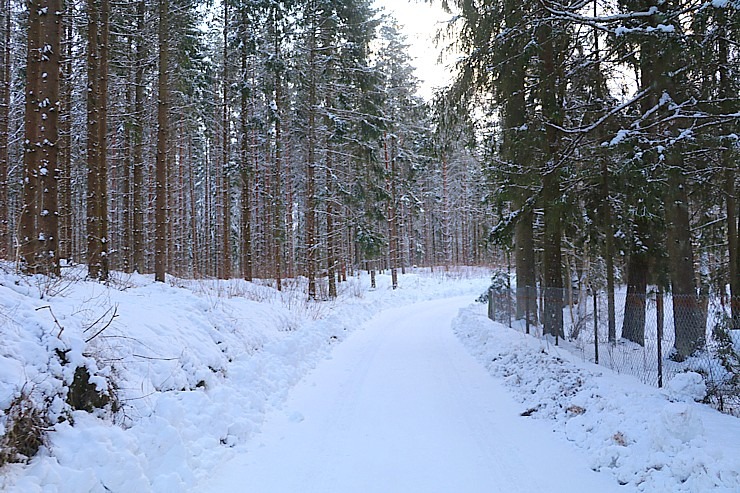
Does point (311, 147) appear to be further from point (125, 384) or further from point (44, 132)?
point (125, 384)

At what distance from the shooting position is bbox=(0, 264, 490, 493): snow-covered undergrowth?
3898 mm

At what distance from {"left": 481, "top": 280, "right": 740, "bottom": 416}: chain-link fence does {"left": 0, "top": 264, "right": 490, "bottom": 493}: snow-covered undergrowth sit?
5.77m

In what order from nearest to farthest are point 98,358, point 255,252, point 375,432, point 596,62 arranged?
point 98,358 < point 375,432 < point 596,62 < point 255,252

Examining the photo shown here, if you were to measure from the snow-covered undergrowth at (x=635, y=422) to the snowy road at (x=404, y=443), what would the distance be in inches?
9.6

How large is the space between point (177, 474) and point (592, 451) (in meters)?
4.17

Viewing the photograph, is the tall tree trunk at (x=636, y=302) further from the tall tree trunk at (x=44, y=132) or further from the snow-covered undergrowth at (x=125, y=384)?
the tall tree trunk at (x=44, y=132)

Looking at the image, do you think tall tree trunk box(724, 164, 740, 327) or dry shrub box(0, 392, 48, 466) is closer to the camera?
dry shrub box(0, 392, 48, 466)

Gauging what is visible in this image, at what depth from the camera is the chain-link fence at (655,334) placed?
22.1 ft

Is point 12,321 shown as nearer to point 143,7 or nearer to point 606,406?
point 606,406

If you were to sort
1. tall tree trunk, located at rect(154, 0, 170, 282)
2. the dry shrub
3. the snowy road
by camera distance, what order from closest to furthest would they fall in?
1. the dry shrub
2. the snowy road
3. tall tree trunk, located at rect(154, 0, 170, 282)

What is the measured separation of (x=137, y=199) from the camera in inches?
575

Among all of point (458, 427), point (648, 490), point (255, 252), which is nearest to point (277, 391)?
point (458, 427)

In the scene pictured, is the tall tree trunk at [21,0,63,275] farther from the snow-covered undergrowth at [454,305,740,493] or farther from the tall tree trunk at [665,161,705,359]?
the tall tree trunk at [665,161,705,359]

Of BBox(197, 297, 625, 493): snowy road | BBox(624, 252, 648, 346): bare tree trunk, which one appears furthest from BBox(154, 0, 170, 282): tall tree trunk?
BBox(624, 252, 648, 346): bare tree trunk
